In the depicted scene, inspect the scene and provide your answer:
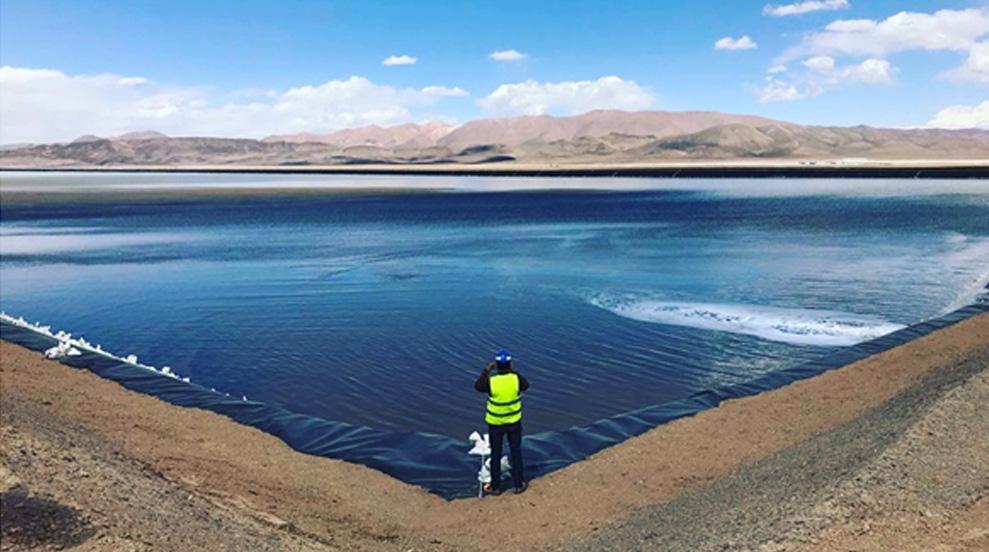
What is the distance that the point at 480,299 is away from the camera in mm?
24531

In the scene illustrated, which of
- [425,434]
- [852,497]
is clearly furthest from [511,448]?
[852,497]

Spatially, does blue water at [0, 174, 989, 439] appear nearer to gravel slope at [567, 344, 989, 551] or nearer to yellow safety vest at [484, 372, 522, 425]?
yellow safety vest at [484, 372, 522, 425]

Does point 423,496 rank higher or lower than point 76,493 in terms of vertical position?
lower

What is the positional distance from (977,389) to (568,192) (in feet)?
272

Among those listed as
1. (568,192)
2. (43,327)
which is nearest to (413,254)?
(43,327)

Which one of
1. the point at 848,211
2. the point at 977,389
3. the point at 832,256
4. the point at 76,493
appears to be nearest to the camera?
the point at 76,493

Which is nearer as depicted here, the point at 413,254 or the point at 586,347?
the point at 586,347

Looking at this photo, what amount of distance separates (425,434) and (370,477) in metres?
1.76

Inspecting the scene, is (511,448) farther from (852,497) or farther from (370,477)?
(852,497)

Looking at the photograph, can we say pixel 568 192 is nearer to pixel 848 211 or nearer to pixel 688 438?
pixel 848 211

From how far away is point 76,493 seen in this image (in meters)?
7.39

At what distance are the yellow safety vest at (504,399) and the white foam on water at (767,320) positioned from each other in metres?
10.2

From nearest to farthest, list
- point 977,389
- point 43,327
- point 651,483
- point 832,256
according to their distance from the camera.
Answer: point 651,483
point 977,389
point 43,327
point 832,256

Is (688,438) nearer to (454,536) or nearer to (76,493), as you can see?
(454,536)
